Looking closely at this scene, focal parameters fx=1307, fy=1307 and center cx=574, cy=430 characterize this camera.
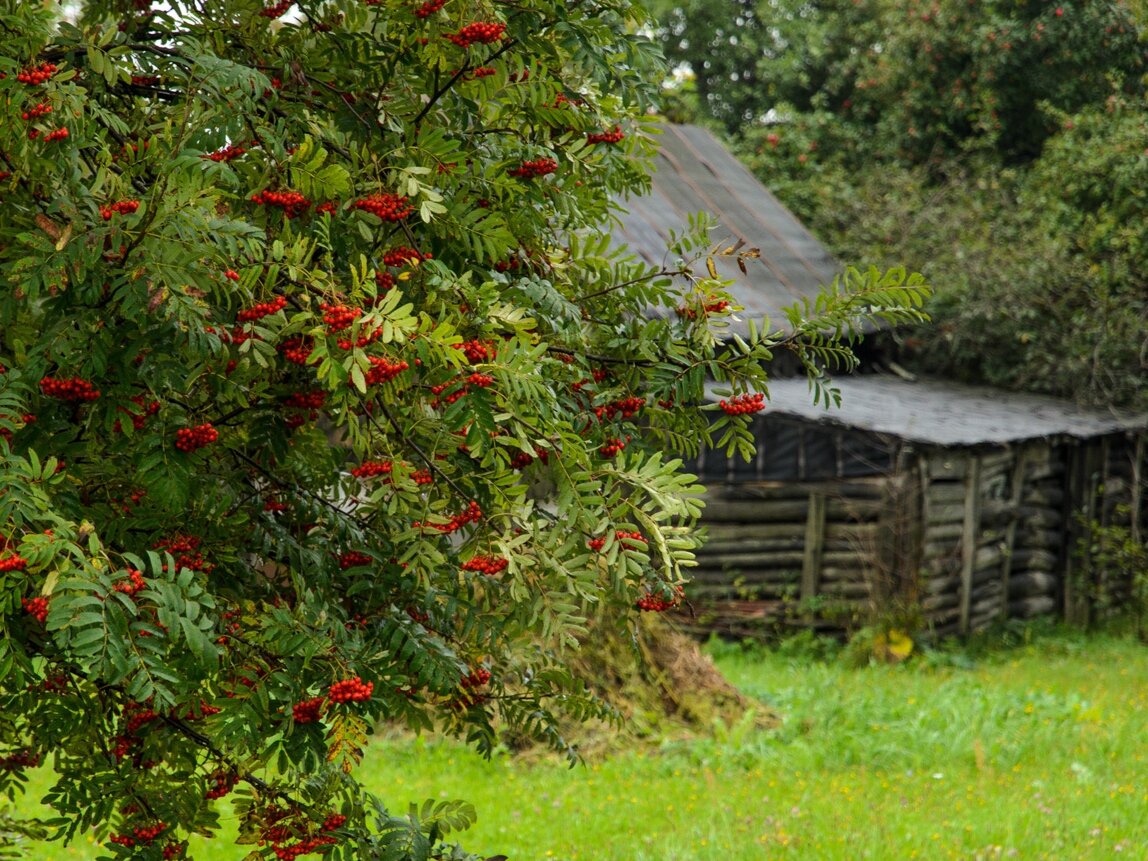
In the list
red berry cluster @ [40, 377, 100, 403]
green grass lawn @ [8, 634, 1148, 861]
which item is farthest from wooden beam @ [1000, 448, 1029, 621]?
red berry cluster @ [40, 377, 100, 403]

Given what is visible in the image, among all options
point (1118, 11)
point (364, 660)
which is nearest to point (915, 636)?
point (1118, 11)

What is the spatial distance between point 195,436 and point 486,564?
2.37 ft

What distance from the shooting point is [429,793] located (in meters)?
8.07

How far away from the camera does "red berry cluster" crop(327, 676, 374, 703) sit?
9.78 ft

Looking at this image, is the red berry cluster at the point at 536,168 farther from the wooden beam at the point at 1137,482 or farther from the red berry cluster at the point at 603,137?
the wooden beam at the point at 1137,482

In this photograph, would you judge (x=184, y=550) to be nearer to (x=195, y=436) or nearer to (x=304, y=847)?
(x=195, y=436)

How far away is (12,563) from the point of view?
2488 millimetres

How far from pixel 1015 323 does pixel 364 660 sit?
12871mm

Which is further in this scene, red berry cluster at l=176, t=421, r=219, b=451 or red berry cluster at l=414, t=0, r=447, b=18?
red berry cluster at l=414, t=0, r=447, b=18

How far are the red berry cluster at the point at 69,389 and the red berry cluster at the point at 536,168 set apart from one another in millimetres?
1304

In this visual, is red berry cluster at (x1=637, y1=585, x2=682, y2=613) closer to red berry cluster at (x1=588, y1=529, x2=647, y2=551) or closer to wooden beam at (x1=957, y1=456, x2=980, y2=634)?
red berry cluster at (x1=588, y1=529, x2=647, y2=551)

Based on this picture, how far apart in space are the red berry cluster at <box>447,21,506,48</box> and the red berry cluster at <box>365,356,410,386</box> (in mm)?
913

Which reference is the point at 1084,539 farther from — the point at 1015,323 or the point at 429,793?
the point at 429,793

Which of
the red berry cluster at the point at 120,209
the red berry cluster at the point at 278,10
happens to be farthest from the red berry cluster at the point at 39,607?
the red berry cluster at the point at 278,10
